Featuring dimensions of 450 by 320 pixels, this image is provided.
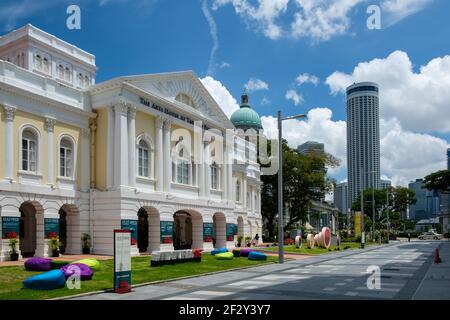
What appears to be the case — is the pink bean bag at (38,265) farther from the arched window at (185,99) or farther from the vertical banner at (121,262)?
the arched window at (185,99)

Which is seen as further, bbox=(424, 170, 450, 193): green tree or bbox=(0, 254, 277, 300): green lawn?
bbox=(424, 170, 450, 193): green tree

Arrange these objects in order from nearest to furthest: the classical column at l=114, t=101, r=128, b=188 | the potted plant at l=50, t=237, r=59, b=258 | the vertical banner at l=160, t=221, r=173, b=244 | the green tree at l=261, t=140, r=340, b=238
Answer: the potted plant at l=50, t=237, r=59, b=258
the classical column at l=114, t=101, r=128, b=188
the vertical banner at l=160, t=221, r=173, b=244
the green tree at l=261, t=140, r=340, b=238

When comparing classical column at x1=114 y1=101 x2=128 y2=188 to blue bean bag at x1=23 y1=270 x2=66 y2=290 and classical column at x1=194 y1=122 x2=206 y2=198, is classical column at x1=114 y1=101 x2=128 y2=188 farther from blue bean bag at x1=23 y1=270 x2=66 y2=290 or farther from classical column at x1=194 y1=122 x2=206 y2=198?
blue bean bag at x1=23 y1=270 x2=66 y2=290

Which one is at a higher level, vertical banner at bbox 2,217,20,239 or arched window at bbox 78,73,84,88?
arched window at bbox 78,73,84,88

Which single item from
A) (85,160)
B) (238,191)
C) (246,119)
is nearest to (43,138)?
(85,160)

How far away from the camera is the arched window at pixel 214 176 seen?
46625 mm

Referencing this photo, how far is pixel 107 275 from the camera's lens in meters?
21.0

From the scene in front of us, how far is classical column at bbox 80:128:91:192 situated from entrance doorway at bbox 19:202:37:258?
148 inches

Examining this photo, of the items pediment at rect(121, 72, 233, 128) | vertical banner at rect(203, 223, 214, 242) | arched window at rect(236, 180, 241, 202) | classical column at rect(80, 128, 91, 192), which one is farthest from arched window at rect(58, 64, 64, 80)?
arched window at rect(236, 180, 241, 202)

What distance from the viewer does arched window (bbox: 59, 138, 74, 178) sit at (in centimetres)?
3331

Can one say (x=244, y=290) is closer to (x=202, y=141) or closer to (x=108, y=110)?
(x=108, y=110)

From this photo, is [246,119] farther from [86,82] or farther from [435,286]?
[435,286]
